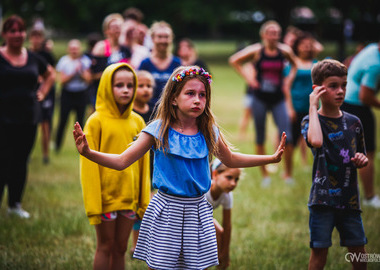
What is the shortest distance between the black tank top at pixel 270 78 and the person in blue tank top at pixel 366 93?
72.9 inches

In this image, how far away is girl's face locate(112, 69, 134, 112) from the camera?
4.30m

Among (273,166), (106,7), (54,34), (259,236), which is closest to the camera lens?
(259,236)

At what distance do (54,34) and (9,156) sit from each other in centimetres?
6808

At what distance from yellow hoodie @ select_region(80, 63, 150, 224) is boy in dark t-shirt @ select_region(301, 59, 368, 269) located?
4.87ft

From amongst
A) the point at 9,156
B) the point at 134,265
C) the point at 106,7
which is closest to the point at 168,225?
the point at 134,265

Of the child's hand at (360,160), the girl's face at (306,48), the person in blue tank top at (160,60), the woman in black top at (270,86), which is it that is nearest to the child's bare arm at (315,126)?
the child's hand at (360,160)

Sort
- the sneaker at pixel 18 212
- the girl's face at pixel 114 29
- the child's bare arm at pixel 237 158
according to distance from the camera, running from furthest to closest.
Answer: the girl's face at pixel 114 29, the sneaker at pixel 18 212, the child's bare arm at pixel 237 158

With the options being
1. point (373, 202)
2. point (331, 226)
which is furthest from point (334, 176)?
point (373, 202)

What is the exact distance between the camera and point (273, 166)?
9.88m

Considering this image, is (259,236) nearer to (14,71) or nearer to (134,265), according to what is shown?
(134,265)

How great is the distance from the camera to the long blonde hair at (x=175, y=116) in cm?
353

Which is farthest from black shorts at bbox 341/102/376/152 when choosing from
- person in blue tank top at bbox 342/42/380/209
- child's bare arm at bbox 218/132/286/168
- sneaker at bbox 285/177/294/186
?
child's bare arm at bbox 218/132/286/168

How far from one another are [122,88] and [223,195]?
141cm

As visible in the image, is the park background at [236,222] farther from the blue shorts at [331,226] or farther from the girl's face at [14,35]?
the girl's face at [14,35]
